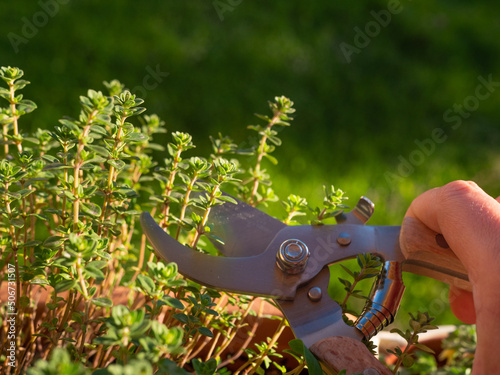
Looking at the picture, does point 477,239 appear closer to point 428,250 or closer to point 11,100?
point 428,250

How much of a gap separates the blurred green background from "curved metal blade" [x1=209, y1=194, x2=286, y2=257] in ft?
4.21

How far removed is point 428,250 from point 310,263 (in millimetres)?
220

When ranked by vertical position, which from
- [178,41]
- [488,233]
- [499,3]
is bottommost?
[488,233]

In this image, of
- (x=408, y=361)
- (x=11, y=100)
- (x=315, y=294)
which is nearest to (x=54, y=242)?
(x=11, y=100)

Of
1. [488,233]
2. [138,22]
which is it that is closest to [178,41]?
[138,22]

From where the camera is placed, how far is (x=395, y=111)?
3.02 meters

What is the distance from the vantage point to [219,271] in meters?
0.98

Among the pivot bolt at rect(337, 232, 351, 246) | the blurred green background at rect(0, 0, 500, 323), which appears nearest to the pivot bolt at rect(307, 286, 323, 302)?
the pivot bolt at rect(337, 232, 351, 246)

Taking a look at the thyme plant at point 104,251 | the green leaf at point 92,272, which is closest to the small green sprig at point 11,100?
the thyme plant at point 104,251

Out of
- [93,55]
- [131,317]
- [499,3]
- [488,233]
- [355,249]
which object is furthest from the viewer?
[499,3]

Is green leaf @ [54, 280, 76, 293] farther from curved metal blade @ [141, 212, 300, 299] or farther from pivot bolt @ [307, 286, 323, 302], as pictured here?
pivot bolt @ [307, 286, 323, 302]

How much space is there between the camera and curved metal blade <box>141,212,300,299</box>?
0.97 meters

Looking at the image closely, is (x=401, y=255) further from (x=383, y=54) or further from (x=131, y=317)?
(x=383, y=54)

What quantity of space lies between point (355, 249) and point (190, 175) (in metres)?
0.36
